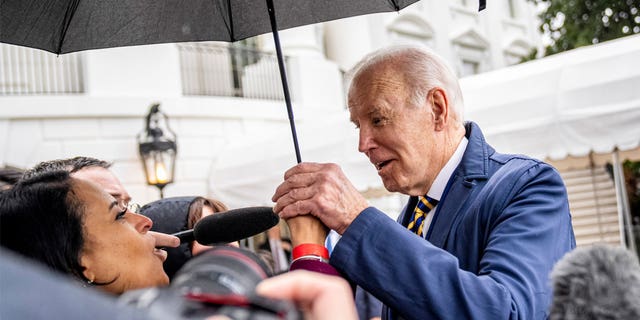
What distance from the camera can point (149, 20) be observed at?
242 cm

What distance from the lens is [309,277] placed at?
798 mm

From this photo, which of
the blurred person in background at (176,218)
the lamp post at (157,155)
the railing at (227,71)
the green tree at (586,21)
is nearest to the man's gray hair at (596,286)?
the blurred person in background at (176,218)

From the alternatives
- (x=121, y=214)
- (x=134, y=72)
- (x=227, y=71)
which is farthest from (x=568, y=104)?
(x=227, y=71)

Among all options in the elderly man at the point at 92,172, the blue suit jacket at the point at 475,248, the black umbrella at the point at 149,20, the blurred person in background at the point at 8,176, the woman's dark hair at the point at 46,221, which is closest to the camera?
the woman's dark hair at the point at 46,221

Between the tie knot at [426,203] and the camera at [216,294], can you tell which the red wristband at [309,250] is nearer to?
the tie knot at [426,203]

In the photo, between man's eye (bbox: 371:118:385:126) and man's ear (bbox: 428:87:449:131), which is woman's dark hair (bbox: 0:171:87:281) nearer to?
man's eye (bbox: 371:118:385:126)

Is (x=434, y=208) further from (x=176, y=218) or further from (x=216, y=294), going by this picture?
(x=216, y=294)

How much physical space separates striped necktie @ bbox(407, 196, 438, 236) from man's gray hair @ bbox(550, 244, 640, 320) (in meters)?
1.24

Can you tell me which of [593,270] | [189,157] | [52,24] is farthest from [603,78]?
[189,157]

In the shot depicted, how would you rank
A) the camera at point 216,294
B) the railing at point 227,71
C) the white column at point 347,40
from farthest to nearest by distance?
the white column at point 347,40 → the railing at point 227,71 → the camera at point 216,294

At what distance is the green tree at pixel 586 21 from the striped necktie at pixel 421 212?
9.54 meters

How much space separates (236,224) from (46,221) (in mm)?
580

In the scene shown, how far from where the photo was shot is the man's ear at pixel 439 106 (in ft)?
6.98

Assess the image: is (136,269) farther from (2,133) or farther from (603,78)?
(2,133)
